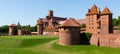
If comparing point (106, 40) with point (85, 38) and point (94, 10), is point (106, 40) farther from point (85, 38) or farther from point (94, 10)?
point (94, 10)

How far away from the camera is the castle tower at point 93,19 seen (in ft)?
232

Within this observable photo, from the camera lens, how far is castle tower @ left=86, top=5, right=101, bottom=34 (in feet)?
232

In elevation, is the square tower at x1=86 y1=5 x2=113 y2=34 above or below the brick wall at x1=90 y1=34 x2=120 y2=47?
above

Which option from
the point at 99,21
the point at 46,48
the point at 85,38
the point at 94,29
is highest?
the point at 99,21

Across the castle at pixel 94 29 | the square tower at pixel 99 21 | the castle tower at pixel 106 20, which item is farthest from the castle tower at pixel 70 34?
the square tower at pixel 99 21

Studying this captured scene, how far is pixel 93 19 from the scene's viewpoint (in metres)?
71.7

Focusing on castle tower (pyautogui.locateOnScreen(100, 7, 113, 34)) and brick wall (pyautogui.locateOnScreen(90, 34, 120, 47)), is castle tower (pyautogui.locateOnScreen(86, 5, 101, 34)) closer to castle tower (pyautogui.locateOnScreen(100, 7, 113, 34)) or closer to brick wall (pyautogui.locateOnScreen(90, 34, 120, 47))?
castle tower (pyautogui.locateOnScreen(100, 7, 113, 34))

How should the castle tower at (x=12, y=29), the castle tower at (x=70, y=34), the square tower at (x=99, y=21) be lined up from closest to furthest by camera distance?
the castle tower at (x=70, y=34)
the square tower at (x=99, y=21)
the castle tower at (x=12, y=29)

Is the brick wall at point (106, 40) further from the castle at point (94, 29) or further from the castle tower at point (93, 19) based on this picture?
the castle tower at point (93, 19)

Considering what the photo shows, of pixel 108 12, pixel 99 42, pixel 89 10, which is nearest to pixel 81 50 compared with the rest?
pixel 99 42

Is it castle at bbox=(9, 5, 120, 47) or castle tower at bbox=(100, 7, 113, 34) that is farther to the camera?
castle tower at bbox=(100, 7, 113, 34)

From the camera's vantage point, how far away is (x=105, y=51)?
1756 inches

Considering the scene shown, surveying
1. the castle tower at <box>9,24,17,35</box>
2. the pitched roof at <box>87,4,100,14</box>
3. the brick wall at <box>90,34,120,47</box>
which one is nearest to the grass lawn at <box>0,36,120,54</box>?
the brick wall at <box>90,34,120,47</box>

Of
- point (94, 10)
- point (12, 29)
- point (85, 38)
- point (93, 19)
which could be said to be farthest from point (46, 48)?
point (12, 29)
